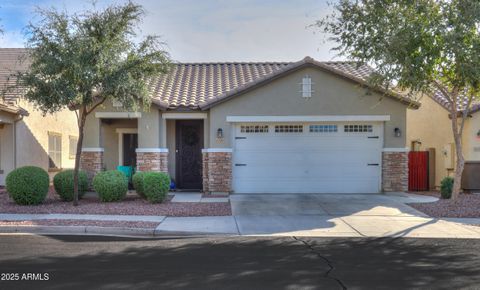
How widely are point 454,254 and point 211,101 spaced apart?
9902 mm

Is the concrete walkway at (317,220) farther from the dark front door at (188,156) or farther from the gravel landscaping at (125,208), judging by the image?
the dark front door at (188,156)

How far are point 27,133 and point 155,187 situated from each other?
8135 mm

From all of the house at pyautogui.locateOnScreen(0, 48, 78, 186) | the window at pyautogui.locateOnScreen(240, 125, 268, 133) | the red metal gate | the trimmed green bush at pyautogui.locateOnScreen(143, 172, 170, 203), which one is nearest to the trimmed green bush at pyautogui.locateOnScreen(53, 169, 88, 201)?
the trimmed green bush at pyautogui.locateOnScreen(143, 172, 170, 203)

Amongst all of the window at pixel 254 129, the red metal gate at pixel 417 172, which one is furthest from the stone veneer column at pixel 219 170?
the red metal gate at pixel 417 172

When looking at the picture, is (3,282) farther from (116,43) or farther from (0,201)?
(0,201)

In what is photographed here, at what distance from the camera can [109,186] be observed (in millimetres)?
14008

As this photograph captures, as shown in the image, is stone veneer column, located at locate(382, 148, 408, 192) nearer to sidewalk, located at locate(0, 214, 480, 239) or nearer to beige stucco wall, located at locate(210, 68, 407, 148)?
beige stucco wall, located at locate(210, 68, 407, 148)

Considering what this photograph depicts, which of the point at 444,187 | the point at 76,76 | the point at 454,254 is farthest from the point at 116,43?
the point at 444,187

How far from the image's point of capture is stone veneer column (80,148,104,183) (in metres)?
16.7

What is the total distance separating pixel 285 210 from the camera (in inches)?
520

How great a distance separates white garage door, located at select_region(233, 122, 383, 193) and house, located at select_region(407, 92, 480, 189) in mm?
2910

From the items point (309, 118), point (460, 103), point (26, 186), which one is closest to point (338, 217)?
point (309, 118)

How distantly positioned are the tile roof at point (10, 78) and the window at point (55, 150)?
10.5 ft

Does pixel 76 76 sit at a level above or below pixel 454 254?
above
